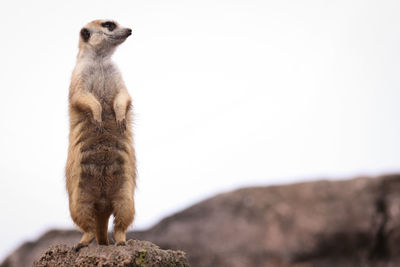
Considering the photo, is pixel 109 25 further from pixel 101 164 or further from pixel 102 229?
pixel 102 229

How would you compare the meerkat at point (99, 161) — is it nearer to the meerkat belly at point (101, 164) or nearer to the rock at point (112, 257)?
the meerkat belly at point (101, 164)

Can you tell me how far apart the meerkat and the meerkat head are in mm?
366

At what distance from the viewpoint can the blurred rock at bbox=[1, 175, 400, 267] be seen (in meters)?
8.70

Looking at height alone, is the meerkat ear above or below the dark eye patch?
below

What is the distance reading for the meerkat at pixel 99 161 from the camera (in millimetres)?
3721

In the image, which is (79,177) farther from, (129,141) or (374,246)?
(374,246)

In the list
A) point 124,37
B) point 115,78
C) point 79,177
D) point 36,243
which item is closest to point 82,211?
point 79,177

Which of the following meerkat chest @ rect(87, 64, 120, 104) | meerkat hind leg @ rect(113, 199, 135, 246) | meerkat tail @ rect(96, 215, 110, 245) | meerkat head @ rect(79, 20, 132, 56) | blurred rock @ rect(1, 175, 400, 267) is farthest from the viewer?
blurred rock @ rect(1, 175, 400, 267)

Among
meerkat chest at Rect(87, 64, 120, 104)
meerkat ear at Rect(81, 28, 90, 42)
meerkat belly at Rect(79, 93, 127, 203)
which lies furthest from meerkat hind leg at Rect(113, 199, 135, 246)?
meerkat ear at Rect(81, 28, 90, 42)

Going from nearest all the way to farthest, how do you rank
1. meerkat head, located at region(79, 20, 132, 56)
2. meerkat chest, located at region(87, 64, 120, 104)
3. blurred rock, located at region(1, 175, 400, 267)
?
meerkat chest, located at region(87, 64, 120, 104) < meerkat head, located at region(79, 20, 132, 56) < blurred rock, located at region(1, 175, 400, 267)

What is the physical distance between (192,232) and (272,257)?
146cm

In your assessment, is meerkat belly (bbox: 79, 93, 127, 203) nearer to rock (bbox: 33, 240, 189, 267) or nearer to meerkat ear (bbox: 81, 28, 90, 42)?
rock (bbox: 33, 240, 189, 267)

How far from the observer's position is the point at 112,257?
11.0ft

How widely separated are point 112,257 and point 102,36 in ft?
6.47
